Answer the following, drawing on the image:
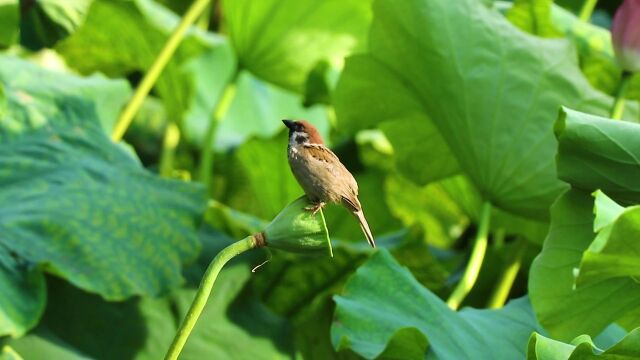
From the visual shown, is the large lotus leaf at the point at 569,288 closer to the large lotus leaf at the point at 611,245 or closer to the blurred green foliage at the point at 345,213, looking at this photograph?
the blurred green foliage at the point at 345,213

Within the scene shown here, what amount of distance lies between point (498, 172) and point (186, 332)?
83 centimetres

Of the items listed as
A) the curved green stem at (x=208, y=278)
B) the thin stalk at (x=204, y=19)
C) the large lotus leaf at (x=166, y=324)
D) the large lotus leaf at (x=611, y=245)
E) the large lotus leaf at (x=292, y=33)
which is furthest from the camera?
the thin stalk at (x=204, y=19)

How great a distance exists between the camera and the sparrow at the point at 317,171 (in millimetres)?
1191

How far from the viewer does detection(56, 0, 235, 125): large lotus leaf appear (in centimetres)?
246

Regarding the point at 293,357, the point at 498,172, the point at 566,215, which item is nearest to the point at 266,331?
the point at 293,357

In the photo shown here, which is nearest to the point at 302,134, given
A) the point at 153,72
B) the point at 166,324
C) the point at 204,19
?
the point at 166,324

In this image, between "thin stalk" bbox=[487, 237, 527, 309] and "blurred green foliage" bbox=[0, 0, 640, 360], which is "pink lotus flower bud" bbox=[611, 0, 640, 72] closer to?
"blurred green foliage" bbox=[0, 0, 640, 360]

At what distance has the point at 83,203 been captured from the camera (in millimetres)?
1850

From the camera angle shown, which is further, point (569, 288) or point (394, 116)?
point (394, 116)

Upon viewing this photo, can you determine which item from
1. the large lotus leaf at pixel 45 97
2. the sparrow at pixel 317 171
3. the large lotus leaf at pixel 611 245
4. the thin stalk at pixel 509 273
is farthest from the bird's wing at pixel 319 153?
the thin stalk at pixel 509 273

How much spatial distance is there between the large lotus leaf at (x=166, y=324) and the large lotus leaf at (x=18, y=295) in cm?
20

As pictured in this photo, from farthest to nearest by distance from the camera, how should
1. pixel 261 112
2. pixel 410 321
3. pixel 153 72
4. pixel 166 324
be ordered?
pixel 261 112, pixel 153 72, pixel 166 324, pixel 410 321

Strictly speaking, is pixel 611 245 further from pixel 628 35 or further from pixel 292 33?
pixel 292 33

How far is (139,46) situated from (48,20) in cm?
51
